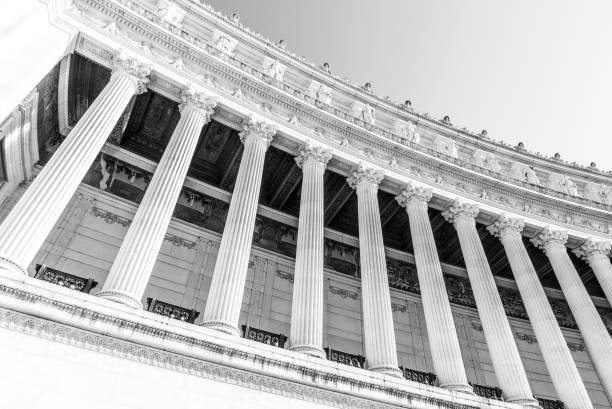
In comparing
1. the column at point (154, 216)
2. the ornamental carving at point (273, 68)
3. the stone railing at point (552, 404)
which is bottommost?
the stone railing at point (552, 404)

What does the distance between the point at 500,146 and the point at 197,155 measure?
21.5 m

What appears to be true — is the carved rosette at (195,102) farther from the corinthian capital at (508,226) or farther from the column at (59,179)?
the corinthian capital at (508,226)

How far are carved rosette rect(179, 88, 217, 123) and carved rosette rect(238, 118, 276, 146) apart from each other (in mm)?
1999

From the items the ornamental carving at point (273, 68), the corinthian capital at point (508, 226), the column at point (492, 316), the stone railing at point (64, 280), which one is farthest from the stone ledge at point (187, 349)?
the ornamental carving at point (273, 68)

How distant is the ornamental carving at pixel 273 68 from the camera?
994 inches

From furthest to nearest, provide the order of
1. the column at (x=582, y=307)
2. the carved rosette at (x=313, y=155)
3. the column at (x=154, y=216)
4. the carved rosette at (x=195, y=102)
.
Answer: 1. the carved rosette at (x=313, y=155)
2. the column at (x=582, y=307)
3. the carved rosette at (x=195, y=102)
4. the column at (x=154, y=216)

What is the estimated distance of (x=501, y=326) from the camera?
19.1m

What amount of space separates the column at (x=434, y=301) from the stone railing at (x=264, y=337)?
6365 millimetres

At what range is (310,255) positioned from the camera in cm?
1752

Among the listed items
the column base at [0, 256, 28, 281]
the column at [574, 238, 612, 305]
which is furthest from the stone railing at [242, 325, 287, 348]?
the column at [574, 238, 612, 305]

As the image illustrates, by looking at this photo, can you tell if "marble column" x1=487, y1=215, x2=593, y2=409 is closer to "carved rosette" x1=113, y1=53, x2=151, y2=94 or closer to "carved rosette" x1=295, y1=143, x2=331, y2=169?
"carved rosette" x1=295, y1=143, x2=331, y2=169

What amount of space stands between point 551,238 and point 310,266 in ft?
55.7

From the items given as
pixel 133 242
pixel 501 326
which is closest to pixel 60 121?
pixel 133 242

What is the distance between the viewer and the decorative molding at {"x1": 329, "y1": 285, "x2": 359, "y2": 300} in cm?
2511
